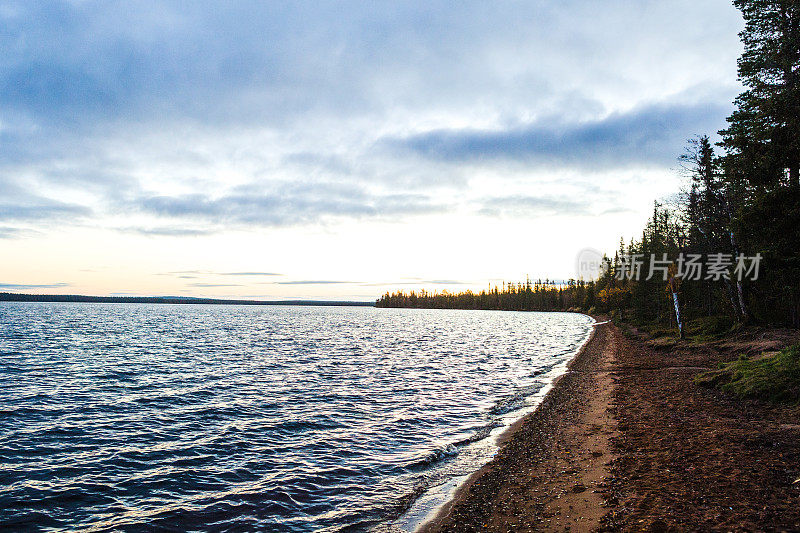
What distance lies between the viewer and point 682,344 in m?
35.8

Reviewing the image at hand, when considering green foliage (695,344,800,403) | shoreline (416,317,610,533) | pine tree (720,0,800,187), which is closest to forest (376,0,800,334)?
pine tree (720,0,800,187)

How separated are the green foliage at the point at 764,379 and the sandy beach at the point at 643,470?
2.03 ft

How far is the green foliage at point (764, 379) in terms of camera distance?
15469mm

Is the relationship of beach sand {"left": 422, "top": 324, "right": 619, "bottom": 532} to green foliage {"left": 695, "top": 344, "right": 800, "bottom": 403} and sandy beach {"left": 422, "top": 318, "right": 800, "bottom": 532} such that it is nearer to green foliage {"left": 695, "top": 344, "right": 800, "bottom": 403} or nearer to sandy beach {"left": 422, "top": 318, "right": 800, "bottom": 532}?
sandy beach {"left": 422, "top": 318, "right": 800, "bottom": 532}

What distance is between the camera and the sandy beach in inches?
313

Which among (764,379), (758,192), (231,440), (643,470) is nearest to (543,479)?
(643,470)

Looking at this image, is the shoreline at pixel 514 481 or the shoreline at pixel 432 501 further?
the shoreline at pixel 432 501

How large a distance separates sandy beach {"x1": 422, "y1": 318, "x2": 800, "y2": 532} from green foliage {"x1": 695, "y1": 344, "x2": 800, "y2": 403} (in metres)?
0.62

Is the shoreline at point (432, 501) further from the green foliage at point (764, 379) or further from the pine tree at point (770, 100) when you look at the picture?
the pine tree at point (770, 100)

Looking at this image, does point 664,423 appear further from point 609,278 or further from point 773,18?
point 609,278

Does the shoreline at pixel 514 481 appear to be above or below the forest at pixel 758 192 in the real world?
below

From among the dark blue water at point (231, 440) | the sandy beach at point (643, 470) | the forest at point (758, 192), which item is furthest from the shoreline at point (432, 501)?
the forest at point (758, 192)

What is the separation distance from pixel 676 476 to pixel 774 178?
756 inches

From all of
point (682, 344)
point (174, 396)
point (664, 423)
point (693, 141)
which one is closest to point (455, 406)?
point (664, 423)
